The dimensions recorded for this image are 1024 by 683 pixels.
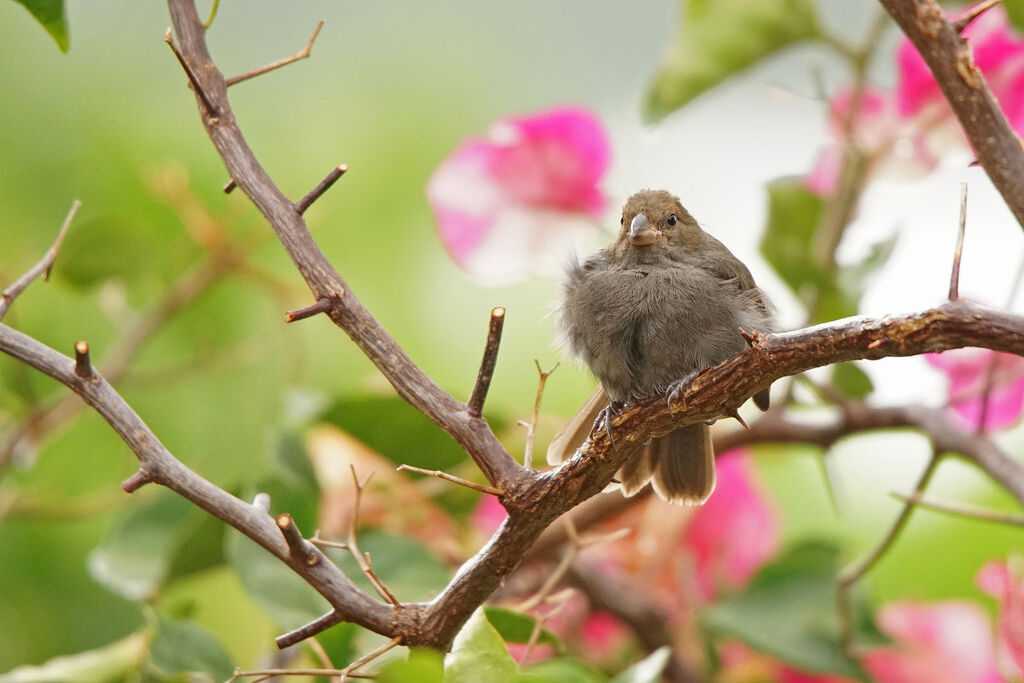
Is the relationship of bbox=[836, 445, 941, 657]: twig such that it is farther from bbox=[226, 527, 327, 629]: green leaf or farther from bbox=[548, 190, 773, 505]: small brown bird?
bbox=[226, 527, 327, 629]: green leaf

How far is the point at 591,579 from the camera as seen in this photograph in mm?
1134

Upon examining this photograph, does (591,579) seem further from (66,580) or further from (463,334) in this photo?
(66,580)

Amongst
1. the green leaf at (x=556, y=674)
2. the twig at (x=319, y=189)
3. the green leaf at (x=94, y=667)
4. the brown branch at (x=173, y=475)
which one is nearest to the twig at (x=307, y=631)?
the brown branch at (x=173, y=475)

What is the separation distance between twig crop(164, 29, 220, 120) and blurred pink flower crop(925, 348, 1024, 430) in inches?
32.5

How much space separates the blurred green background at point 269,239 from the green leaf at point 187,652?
1.78ft

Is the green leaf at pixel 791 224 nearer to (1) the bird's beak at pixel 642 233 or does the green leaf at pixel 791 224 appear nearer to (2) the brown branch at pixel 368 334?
(1) the bird's beak at pixel 642 233

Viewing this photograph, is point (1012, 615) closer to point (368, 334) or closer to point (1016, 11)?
point (1016, 11)

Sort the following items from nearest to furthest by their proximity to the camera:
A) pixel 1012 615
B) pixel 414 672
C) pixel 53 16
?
1. pixel 414 672
2. pixel 53 16
3. pixel 1012 615

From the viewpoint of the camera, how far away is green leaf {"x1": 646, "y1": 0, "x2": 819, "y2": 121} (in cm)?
115

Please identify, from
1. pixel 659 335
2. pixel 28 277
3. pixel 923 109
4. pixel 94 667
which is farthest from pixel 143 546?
pixel 923 109

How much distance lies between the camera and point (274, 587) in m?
0.91

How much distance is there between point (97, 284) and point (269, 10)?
755 millimetres

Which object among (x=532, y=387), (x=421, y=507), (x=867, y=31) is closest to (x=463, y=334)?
(x=532, y=387)

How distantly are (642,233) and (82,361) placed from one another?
0.60 m
